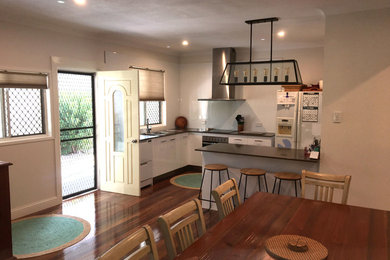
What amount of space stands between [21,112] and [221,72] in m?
3.72

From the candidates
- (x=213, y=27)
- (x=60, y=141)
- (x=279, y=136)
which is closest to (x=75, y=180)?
(x=60, y=141)

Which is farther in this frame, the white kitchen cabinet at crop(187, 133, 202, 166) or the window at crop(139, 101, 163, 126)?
the white kitchen cabinet at crop(187, 133, 202, 166)

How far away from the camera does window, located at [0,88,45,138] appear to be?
159 inches

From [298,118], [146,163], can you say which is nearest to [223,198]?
[146,163]

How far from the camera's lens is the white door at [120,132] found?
16.4 ft

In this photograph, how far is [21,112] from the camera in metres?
4.23

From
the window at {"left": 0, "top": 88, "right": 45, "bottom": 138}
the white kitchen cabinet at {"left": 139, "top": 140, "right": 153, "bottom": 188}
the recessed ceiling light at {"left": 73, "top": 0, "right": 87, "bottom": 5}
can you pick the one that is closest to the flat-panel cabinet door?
the white kitchen cabinet at {"left": 139, "top": 140, "right": 153, "bottom": 188}

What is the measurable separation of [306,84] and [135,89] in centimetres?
331

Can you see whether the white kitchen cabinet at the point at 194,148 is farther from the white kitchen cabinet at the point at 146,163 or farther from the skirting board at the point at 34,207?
the skirting board at the point at 34,207

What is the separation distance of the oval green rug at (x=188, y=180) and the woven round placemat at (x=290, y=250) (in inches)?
149

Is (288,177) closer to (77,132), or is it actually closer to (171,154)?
(171,154)

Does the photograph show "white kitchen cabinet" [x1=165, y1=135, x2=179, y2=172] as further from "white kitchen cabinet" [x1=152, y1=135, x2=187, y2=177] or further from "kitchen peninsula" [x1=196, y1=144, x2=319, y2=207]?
"kitchen peninsula" [x1=196, y1=144, x2=319, y2=207]

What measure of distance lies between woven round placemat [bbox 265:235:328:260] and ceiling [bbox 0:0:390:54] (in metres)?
2.44

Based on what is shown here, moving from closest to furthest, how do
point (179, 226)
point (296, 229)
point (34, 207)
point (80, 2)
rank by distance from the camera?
point (179, 226)
point (296, 229)
point (80, 2)
point (34, 207)
